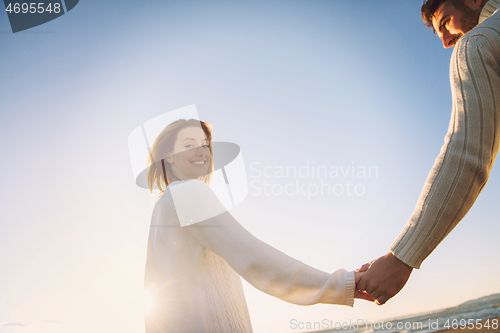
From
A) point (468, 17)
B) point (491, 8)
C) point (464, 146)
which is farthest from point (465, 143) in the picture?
point (468, 17)

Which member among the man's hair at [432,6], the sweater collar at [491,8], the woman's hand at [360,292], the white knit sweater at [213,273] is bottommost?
the woman's hand at [360,292]

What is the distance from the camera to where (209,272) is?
1.44 metres

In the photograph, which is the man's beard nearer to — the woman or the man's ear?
the man's ear

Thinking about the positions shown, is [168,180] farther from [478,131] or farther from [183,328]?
[478,131]

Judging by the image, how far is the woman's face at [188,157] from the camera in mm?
1908

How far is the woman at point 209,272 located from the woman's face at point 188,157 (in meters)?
0.35

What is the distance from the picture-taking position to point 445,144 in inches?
48.9

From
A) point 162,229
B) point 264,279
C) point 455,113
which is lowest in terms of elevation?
point 264,279

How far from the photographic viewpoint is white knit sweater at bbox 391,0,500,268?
3.67 ft

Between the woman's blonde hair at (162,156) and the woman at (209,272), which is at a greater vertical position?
Answer: the woman's blonde hair at (162,156)

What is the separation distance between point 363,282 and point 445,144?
805 mm

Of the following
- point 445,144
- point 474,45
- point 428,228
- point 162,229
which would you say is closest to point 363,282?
point 428,228

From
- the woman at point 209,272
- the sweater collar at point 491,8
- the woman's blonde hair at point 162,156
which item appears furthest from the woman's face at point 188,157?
the sweater collar at point 491,8

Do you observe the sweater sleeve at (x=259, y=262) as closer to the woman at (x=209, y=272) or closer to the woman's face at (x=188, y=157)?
the woman at (x=209, y=272)
